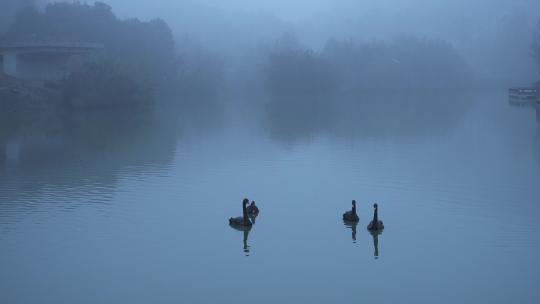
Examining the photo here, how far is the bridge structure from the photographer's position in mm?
54188

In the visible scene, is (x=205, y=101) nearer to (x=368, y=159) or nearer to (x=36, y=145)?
(x=36, y=145)

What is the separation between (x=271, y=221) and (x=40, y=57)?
1926 inches

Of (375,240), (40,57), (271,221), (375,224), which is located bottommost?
(375,240)

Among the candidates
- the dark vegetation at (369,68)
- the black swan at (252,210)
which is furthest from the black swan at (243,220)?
the dark vegetation at (369,68)

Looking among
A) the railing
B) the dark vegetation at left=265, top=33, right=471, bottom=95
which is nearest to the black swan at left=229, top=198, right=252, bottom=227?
the railing

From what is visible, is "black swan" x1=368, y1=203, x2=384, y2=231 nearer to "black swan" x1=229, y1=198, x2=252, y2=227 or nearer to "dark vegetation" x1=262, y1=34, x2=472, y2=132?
"black swan" x1=229, y1=198, x2=252, y2=227

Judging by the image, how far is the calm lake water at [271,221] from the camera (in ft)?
36.9

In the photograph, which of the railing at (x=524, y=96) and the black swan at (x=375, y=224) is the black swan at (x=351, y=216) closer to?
the black swan at (x=375, y=224)

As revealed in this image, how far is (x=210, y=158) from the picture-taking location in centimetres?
2461

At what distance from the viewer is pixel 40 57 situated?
193ft

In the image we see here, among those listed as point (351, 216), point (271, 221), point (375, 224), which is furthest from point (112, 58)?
point (375, 224)

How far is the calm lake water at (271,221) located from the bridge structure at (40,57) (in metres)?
26.8

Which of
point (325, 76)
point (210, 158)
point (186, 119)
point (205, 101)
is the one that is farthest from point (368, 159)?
point (325, 76)

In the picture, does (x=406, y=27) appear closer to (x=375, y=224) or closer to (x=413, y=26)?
(x=413, y=26)
